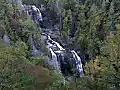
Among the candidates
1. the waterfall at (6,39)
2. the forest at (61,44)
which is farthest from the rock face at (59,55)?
the waterfall at (6,39)

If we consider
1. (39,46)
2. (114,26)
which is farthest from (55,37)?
(114,26)

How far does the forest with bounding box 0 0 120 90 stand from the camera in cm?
813

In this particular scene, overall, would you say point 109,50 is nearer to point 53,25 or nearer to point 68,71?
point 68,71

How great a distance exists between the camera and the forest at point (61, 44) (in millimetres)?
8133

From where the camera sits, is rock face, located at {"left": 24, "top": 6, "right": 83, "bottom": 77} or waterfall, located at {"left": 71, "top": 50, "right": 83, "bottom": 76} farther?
waterfall, located at {"left": 71, "top": 50, "right": 83, "bottom": 76}

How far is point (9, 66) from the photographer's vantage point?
8383mm

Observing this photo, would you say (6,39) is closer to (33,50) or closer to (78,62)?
(33,50)

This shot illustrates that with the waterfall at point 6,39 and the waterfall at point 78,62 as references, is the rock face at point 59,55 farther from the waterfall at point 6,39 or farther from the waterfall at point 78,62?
the waterfall at point 6,39

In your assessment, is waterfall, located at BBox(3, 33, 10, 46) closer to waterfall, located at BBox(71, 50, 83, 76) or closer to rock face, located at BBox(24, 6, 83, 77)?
rock face, located at BBox(24, 6, 83, 77)

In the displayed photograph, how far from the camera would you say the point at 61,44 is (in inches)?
875

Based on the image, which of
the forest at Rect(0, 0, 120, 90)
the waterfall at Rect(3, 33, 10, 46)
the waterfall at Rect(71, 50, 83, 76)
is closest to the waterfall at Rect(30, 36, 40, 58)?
the forest at Rect(0, 0, 120, 90)

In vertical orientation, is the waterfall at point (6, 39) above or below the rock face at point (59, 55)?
above

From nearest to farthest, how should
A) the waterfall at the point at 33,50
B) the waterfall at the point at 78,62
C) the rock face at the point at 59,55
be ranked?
the waterfall at the point at 33,50 → the rock face at the point at 59,55 → the waterfall at the point at 78,62

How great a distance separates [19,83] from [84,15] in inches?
719
